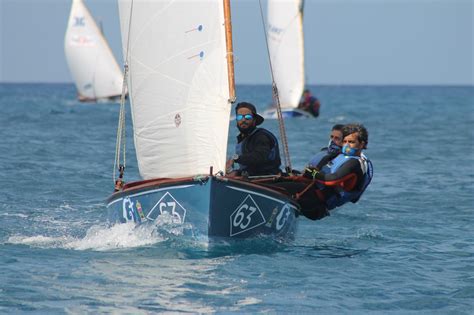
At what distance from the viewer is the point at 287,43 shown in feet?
154

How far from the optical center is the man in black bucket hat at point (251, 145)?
13.5 meters

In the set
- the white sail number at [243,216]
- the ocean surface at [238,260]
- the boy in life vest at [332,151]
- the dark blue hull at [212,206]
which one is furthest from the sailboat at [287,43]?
the white sail number at [243,216]

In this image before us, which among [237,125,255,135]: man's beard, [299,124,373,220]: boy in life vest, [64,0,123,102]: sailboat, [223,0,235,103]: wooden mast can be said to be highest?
[64,0,123,102]: sailboat

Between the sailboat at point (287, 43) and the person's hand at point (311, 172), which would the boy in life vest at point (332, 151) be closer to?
the person's hand at point (311, 172)

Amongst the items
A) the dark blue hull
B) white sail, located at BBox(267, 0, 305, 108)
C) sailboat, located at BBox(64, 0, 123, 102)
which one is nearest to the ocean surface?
the dark blue hull

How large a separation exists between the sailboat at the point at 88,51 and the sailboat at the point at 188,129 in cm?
4974

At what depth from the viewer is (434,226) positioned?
17.3 meters

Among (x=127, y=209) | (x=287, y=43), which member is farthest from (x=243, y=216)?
(x=287, y=43)

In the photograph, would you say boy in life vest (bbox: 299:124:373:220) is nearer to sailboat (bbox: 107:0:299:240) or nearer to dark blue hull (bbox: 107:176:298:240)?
sailboat (bbox: 107:0:299:240)

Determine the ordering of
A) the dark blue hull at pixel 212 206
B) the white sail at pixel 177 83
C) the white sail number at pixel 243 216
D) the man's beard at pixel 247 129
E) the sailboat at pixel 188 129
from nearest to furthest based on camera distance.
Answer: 1. the dark blue hull at pixel 212 206
2. the sailboat at pixel 188 129
3. the white sail number at pixel 243 216
4. the white sail at pixel 177 83
5. the man's beard at pixel 247 129

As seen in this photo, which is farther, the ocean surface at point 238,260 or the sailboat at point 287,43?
the sailboat at point 287,43

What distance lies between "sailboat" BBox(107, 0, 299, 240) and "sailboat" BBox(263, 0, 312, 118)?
32.9m

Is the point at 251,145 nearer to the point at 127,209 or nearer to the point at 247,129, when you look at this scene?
the point at 247,129

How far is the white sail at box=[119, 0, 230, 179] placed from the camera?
43.2 feet
